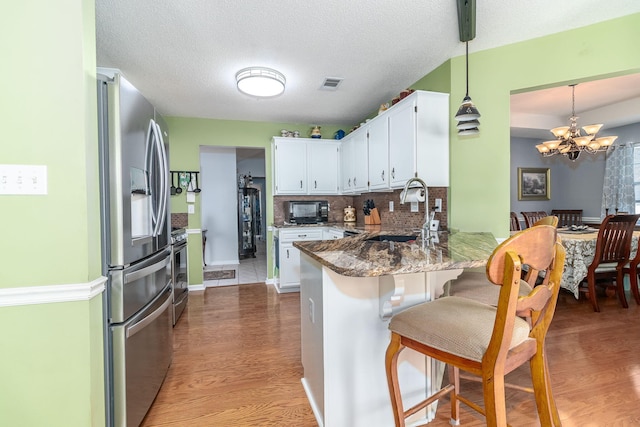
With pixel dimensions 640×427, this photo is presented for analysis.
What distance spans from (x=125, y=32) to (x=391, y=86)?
8.09ft

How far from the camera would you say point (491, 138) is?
2.49m

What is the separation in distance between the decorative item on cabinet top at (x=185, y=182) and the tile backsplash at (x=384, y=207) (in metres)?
1.18

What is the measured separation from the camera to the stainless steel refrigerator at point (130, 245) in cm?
135

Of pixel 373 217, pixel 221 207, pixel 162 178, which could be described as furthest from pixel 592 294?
pixel 221 207

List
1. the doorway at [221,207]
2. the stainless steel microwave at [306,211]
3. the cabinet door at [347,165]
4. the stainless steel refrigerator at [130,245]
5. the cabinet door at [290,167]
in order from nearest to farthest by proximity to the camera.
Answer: the stainless steel refrigerator at [130,245] < the cabinet door at [347,165] < the cabinet door at [290,167] < the stainless steel microwave at [306,211] < the doorway at [221,207]

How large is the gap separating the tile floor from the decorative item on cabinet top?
58.1 inches

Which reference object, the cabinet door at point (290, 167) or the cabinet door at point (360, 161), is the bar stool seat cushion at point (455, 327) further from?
the cabinet door at point (290, 167)

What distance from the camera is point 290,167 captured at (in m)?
4.29

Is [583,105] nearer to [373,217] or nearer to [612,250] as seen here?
[612,250]

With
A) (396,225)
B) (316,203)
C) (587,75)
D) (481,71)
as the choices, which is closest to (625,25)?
(587,75)

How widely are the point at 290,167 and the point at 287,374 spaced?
292 centimetres

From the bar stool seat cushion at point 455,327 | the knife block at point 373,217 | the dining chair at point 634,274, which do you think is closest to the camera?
the bar stool seat cushion at point 455,327

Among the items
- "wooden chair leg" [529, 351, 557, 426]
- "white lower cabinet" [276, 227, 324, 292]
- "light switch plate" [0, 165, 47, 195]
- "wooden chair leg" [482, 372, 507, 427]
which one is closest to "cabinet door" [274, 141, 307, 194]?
"white lower cabinet" [276, 227, 324, 292]

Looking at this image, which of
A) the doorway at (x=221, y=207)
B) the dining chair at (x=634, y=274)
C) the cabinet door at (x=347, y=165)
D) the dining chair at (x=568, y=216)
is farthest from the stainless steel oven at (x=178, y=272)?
the dining chair at (x=568, y=216)
